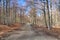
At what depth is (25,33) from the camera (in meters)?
3.24

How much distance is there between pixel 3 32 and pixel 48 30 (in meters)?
0.88

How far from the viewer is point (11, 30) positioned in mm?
3195

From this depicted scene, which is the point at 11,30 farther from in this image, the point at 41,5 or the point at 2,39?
the point at 41,5

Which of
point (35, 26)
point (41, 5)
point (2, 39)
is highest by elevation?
point (41, 5)

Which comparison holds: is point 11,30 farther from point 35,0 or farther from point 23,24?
point 35,0

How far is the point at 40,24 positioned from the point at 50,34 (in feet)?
1.05

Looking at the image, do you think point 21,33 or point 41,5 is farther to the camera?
point 41,5

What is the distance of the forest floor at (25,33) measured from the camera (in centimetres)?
314


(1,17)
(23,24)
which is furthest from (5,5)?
(23,24)

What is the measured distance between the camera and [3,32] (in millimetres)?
3119

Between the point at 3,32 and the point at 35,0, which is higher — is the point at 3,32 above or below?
below

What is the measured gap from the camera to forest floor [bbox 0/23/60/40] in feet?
10.3

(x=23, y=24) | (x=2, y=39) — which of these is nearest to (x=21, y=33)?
(x=23, y=24)

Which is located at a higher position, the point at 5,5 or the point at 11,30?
the point at 5,5
